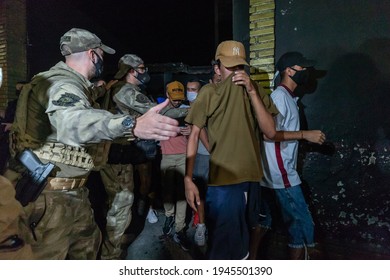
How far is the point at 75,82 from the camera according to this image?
1.68 m

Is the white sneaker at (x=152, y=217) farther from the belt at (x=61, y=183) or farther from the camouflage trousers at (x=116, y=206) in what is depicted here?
the belt at (x=61, y=183)

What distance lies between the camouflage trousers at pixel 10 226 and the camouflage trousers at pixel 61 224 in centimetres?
12

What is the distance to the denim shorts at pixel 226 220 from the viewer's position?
1.93 m

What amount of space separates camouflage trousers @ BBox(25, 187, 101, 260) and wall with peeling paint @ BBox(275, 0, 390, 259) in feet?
7.14

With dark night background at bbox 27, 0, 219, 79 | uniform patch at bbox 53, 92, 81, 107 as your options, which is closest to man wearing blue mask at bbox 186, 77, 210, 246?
uniform patch at bbox 53, 92, 81, 107

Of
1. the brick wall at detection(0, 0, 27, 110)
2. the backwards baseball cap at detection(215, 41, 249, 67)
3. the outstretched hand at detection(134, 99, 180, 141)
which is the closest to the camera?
the outstretched hand at detection(134, 99, 180, 141)

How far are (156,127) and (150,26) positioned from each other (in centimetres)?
886

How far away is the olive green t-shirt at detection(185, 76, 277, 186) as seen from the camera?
192 cm

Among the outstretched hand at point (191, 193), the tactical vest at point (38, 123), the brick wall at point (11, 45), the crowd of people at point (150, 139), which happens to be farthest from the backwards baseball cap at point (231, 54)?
the brick wall at point (11, 45)

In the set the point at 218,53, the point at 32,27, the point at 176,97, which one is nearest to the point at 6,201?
the point at 218,53

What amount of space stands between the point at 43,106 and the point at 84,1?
24.0ft

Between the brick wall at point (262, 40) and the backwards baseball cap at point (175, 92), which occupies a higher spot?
the brick wall at point (262, 40)

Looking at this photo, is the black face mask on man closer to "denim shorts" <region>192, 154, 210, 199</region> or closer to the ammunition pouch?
"denim shorts" <region>192, 154, 210, 199</region>

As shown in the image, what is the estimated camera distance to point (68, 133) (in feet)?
4.64
